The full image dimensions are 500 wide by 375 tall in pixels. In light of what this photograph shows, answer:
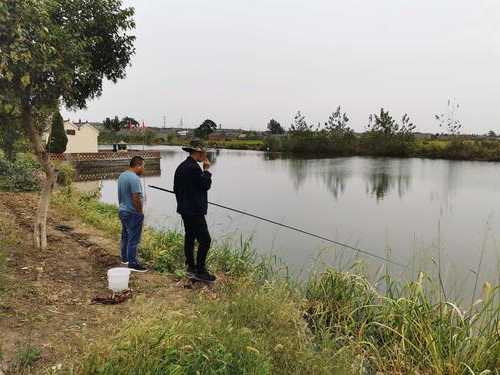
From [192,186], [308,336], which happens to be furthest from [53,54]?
[308,336]

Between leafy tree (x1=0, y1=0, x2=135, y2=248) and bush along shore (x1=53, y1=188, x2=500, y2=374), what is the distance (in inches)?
97.6

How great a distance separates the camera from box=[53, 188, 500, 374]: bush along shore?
2.40 meters

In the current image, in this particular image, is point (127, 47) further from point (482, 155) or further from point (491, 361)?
point (482, 155)

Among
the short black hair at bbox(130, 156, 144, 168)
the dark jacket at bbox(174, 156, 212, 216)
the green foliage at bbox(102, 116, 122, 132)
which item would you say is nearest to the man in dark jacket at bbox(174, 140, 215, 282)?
the dark jacket at bbox(174, 156, 212, 216)

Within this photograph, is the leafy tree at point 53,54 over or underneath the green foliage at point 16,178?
over

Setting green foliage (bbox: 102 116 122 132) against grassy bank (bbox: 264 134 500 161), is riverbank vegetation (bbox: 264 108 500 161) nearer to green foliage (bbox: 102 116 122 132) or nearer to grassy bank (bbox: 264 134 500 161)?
grassy bank (bbox: 264 134 500 161)

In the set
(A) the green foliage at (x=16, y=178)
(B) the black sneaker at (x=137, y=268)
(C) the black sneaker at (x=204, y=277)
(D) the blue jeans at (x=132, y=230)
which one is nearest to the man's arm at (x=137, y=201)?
(D) the blue jeans at (x=132, y=230)

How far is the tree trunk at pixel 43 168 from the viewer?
4.63 m

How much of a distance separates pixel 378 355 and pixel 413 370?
0.30 meters

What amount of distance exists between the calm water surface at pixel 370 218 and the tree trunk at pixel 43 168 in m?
2.98

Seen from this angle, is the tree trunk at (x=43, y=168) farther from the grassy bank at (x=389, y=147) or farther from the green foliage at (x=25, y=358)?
the grassy bank at (x=389, y=147)

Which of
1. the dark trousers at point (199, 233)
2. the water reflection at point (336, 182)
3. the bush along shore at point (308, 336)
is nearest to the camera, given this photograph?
the bush along shore at point (308, 336)

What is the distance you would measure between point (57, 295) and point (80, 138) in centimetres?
2851

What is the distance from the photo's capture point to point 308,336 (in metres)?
3.52
